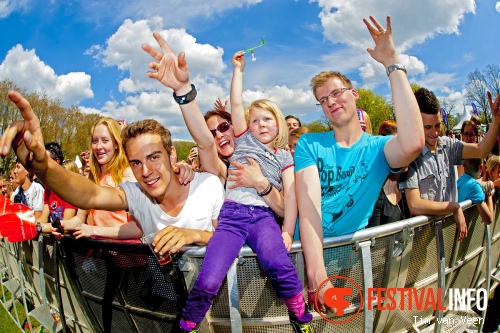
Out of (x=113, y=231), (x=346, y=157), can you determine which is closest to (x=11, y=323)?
(x=113, y=231)

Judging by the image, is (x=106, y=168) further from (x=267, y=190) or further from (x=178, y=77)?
(x=267, y=190)

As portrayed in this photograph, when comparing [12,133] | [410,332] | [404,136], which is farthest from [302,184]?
[12,133]

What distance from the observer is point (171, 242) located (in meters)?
1.90

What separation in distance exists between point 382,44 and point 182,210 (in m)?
1.74

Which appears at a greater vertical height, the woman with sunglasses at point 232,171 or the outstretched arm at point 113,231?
the woman with sunglasses at point 232,171

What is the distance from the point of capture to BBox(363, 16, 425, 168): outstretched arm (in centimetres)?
197

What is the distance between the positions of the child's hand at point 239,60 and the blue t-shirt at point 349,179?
122cm

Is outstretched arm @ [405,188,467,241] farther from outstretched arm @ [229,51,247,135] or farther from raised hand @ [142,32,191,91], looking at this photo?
raised hand @ [142,32,191,91]

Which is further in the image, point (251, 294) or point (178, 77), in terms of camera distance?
point (178, 77)

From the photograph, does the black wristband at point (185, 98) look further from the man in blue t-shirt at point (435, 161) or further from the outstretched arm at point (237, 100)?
the man in blue t-shirt at point (435, 161)

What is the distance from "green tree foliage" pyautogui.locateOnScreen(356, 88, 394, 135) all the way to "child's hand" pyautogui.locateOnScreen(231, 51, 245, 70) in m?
64.6

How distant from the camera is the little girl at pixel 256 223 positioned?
1918 mm

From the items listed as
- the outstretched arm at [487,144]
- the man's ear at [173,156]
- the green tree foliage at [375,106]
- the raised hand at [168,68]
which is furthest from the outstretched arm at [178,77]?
the green tree foliage at [375,106]

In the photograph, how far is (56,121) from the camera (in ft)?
116
